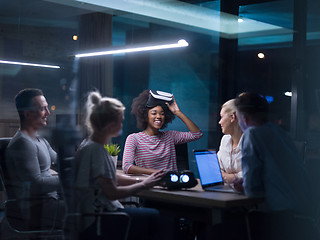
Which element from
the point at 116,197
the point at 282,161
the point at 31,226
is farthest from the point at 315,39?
the point at 31,226

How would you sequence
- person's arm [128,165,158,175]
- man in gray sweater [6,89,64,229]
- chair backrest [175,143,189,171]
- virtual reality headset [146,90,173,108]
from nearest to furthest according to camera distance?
man in gray sweater [6,89,64,229] < person's arm [128,165,158,175] < virtual reality headset [146,90,173,108] < chair backrest [175,143,189,171]

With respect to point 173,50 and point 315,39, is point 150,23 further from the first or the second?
point 315,39

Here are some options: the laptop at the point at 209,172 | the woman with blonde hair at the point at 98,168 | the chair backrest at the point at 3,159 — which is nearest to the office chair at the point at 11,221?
the chair backrest at the point at 3,159

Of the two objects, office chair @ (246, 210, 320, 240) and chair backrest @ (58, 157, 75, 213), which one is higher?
chair backrest @ (58, 157, 75, 213)

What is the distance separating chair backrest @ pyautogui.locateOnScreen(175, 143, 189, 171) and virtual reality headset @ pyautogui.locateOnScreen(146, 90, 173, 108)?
0.51m

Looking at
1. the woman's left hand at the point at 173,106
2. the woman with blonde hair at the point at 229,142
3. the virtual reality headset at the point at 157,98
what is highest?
the virtual reality headset at the point at 157,98

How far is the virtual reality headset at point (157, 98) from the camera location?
147 inches

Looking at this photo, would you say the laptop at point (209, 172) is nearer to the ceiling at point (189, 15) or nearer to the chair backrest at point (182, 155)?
the chair backrest at point (182, 155)

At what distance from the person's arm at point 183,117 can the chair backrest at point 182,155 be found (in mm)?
182

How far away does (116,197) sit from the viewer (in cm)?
230

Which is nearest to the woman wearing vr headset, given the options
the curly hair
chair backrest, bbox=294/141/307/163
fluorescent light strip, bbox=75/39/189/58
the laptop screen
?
the curly hair

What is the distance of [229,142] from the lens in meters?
3.54

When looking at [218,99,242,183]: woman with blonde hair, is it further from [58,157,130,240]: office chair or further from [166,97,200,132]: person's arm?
[58,157,130,240]: office chair

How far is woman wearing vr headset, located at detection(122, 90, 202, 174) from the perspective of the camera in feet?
11.8
